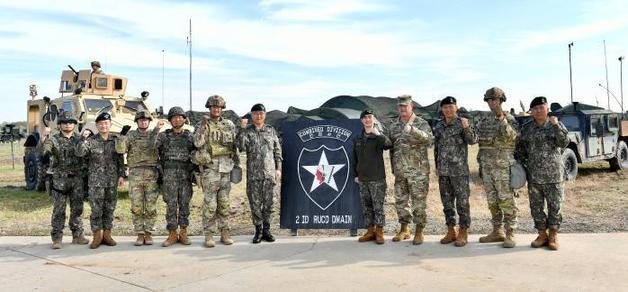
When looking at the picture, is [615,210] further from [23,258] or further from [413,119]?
[23,258]

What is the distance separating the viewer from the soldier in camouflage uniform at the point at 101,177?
554 centimetres

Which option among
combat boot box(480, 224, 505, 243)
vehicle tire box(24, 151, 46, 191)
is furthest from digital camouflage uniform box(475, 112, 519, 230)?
vehicle tire box(24, 151, 46, 191)

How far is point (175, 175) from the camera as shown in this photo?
5578 millimetres

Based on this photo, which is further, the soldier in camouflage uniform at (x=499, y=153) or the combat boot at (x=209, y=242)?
the combat boot at (x=209, y=242)

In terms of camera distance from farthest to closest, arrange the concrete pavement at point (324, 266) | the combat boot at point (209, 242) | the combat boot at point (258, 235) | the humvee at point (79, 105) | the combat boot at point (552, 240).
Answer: the humvee at point (79, 105) → the combat boot at point (258, 235) → the combat boot at point (209, 242) → the combat boot at point (552, 240) → the concrete pavement at point (324, 266)

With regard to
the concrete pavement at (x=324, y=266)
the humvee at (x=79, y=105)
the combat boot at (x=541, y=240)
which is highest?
the humvee at (x=79, y=105)


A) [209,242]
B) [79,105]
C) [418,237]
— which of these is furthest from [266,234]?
[79,105]

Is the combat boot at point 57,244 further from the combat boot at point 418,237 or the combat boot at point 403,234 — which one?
the combat boot at point 418,237

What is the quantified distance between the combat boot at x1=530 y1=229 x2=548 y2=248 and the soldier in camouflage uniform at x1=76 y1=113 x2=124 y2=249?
434 cm

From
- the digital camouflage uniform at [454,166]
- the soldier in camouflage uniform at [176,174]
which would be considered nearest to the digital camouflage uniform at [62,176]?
the soldier in camouflage uniform at [176,174]

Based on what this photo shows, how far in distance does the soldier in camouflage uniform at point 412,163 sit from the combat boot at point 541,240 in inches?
42.0

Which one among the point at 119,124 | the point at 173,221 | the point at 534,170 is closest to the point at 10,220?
the point at 119,124

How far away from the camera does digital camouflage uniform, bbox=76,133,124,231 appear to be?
5539 mm

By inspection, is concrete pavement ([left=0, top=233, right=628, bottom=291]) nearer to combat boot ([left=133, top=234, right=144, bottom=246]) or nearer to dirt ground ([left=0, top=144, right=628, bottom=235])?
combat boot ([left=133, top=234, right=144, bottom=246])
